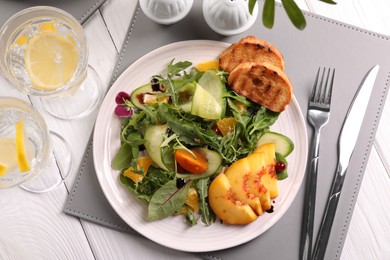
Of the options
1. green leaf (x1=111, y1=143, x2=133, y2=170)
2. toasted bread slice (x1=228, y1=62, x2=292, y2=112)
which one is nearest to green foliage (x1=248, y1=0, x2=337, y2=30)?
toasted bread slice (x1=228, y1=62, x2=292, y2=112)

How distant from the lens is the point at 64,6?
159cm

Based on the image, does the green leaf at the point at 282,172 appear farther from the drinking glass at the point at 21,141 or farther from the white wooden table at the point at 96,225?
the drinking glass at the point at 21,141

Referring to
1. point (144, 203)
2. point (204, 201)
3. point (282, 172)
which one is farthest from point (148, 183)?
point (282, 172)

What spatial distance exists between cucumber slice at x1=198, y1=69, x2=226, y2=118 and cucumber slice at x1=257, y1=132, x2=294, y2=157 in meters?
0.15

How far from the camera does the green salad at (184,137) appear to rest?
145 cm

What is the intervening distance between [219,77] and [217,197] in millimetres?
351

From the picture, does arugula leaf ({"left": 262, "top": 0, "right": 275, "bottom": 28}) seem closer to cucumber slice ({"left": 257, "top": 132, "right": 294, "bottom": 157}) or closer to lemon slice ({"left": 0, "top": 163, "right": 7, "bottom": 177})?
cucumber slice ({"left": 257, "top": 132, "right": 294, "bottom": 157})

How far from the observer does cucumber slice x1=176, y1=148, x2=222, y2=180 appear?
1.46 m

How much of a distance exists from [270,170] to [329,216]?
262mm

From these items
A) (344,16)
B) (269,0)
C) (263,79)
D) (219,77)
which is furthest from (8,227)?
(344,16)

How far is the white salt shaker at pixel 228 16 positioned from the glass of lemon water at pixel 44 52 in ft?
1.28

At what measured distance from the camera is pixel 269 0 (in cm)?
101

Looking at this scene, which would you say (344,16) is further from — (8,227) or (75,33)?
(8,227)

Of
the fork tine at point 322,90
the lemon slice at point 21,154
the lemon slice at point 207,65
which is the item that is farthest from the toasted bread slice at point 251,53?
the lemon slice at point 21,154
